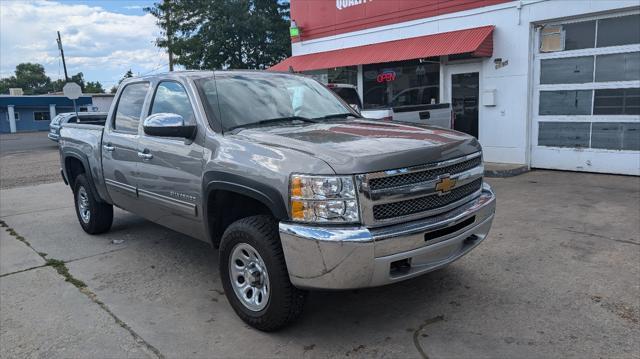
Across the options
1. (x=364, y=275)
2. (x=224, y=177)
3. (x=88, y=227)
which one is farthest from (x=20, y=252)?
→ (x=364, y=275)

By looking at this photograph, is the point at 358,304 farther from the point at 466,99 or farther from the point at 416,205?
the point at 466,99

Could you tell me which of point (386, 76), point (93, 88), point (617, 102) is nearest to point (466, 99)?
point (386, 76)

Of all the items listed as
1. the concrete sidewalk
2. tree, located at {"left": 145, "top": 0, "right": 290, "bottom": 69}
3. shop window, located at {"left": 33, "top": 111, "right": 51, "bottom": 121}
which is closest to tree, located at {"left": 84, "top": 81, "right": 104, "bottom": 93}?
shop window, located at {"left": 33, "top": 111, "right": 51, "bottom": 121}

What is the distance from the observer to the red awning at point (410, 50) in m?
10.1

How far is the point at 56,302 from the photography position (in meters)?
4.27

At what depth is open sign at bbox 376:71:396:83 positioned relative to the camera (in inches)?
512

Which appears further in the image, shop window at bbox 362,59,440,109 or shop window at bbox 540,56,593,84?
shop window at bbox 362,59,440,109

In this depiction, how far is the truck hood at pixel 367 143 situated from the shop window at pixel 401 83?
8319 mm

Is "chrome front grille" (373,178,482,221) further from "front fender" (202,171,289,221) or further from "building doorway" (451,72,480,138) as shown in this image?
"building doorway" (451,72,480,138)

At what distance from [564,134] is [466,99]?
7.80 ft

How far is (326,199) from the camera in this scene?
10.0ft

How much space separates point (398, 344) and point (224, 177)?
1710 millimetres

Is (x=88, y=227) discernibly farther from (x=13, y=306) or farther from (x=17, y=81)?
(x=17, y=81)

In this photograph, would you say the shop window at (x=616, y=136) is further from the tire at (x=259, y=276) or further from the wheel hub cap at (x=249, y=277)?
the wheel hub cap at (x=249, y=277)
